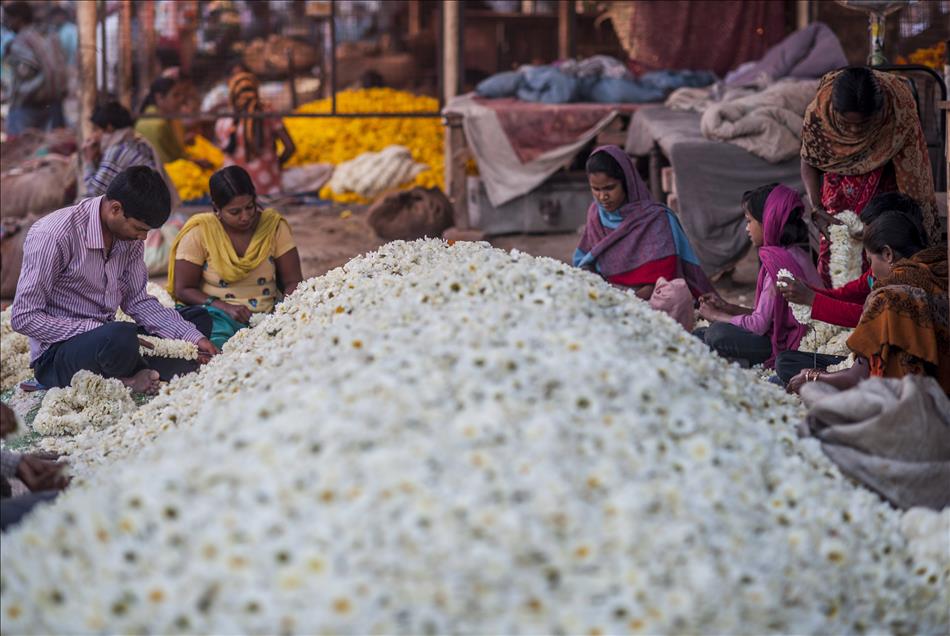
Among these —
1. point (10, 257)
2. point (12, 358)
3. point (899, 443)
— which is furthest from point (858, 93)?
point (10, 257)

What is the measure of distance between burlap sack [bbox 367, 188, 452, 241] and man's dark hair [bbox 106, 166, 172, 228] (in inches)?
169

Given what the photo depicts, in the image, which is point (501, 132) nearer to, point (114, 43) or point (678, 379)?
point (114, 43)

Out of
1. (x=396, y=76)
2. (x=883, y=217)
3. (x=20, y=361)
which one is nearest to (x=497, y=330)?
(x=883, y=217)

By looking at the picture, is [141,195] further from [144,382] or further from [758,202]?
[758,202]

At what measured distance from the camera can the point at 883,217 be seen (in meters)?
3.78

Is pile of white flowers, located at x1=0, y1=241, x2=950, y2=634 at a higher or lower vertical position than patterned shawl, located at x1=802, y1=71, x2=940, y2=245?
lower

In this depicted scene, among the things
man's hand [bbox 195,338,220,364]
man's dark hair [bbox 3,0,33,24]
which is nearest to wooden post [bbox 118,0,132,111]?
man's dark hair [bbox 3,0,33,24]

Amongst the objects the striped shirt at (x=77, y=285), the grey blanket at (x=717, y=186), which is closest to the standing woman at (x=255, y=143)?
the grey blanket at (x=717, y=186)

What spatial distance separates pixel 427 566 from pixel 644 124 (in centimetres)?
629

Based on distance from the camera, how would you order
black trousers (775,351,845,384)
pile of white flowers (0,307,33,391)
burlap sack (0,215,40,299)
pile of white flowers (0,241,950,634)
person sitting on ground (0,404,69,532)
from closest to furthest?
pile of white flowers (0,241,950,634), person sitting on ground (0,404,69,532), black trousers (775,351,845,384), pile of white flowers (0,307,33,391), burlap sack (0,215,40,299)

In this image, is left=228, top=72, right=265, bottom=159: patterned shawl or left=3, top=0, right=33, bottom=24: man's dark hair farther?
left=3, top=0, right=33, bottom=24: man's dark hair

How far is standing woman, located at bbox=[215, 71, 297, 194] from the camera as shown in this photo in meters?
10.4

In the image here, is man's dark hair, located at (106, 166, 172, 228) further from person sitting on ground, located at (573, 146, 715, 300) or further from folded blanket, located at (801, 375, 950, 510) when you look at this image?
folded blanket, located at (801, 375, 950, 510)

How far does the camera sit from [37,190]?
8.42m
